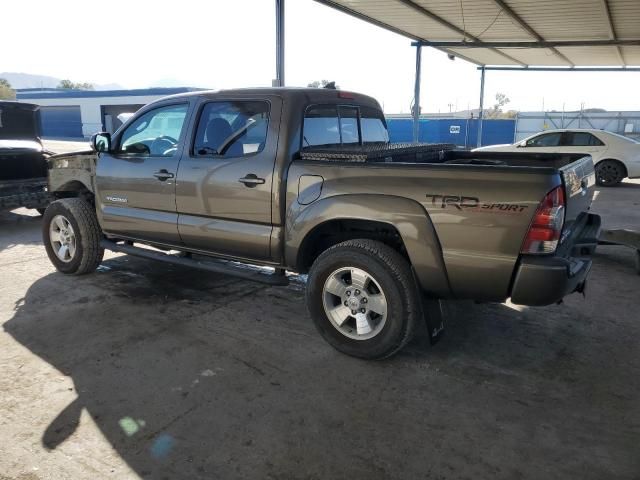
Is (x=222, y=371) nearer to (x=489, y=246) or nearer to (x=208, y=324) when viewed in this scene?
(x=208, y=324)

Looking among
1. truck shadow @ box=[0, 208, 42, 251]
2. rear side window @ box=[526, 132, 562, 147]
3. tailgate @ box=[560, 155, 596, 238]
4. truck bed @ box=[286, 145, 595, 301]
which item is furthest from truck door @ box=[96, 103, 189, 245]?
rear side window @ box=[526, 132, 562, 147]

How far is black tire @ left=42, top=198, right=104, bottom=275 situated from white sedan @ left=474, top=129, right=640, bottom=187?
10767 mm

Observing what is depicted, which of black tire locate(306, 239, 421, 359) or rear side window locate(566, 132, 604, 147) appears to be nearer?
black tire locate(306, 239, 421, 359)

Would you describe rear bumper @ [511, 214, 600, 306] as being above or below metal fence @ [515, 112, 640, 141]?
below

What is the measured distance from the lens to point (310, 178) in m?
3.72

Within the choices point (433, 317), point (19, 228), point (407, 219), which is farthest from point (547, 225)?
point (19, 228)

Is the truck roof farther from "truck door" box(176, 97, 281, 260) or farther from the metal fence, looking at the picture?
the metal fence

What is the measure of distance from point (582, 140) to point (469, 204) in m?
12.3

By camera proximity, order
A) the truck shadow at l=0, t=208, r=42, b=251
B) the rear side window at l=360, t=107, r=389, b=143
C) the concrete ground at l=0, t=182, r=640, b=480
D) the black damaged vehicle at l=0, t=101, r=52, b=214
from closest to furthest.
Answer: the concrete ground at l=0, t=182, r=640, b=480 < the rear side window at l=360, t=107, r=389, b=143 < the truck shadow at l=0, t=208, r=42, b=251 < the black damaged vehicle at l=0, t=101, r=52, b=214

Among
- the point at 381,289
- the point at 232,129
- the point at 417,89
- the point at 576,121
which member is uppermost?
the point at 417,89

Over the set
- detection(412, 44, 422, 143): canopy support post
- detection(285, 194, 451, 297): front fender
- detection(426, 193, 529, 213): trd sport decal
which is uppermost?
detection(412, 44, 422, 143): canopy support post

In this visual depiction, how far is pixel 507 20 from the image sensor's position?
1284cm

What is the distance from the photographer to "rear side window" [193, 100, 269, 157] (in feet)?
13.3

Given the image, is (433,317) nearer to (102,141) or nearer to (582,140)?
(102,141)
